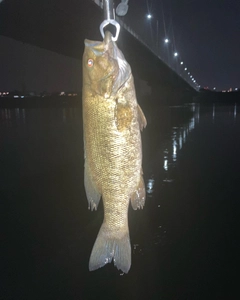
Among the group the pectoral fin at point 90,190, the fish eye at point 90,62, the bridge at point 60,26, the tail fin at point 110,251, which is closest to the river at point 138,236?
the tail fin at point 110,251

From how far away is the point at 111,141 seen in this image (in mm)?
2045

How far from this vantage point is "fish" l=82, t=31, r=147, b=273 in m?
1.99

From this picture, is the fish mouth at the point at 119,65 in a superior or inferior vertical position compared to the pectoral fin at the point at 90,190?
superior

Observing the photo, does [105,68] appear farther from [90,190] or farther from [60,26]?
[60,26]

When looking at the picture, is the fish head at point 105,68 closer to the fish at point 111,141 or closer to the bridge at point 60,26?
the fish at point 111,141

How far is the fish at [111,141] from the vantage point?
1992mm

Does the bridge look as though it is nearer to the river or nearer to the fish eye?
the river

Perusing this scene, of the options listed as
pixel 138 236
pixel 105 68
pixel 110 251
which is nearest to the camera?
pixel 105 68

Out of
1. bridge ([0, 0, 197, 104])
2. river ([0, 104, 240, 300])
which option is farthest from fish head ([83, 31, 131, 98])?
bridge ([0, 0, 197, 104])

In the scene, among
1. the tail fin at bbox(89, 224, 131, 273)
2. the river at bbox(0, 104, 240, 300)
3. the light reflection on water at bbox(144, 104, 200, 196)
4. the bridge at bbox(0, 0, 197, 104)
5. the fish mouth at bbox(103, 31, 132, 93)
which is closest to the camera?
the fish mouth at bbox(103, 31, 132, 93)

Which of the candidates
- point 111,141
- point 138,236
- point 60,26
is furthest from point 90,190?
point 60,26

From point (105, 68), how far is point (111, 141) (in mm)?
504

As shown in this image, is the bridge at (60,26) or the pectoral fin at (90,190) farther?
the bridge at (60,26)

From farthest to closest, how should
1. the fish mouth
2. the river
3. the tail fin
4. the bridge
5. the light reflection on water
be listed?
the bridge → the light reflection on water → the river → the tail fin → the fish mouth
